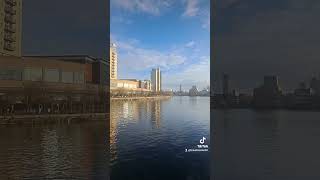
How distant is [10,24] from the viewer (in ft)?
117

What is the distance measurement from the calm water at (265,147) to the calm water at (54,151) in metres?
5.50

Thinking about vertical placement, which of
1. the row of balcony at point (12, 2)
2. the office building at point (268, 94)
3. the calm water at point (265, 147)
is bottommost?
the calm water at point (265, 147)

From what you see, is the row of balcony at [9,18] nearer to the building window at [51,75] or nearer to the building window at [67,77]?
the building window at [51,75]

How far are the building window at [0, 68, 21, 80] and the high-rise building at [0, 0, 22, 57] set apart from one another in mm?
4602

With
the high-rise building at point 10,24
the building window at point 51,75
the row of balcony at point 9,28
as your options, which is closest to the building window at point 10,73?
the building window at point 51,75

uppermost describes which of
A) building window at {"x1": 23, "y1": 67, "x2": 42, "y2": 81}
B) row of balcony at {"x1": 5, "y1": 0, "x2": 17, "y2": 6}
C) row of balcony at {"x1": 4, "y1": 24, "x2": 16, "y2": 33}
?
row of balcony at {"x1": 5, "y1": 0, "x2": 17, "y2": 6}

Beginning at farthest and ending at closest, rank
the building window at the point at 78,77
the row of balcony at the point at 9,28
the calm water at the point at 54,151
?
the row of balcony at the point at 9,28 → the building window at the point at 78,77 → the calm water at the point at 54,151

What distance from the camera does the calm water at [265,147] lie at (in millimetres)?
19009

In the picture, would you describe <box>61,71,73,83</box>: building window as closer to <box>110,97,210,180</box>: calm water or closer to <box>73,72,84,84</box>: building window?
<box>73,72,84,84</box>: building window

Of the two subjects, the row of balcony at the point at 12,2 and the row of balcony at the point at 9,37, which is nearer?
the row of balcony at the point at 12,2

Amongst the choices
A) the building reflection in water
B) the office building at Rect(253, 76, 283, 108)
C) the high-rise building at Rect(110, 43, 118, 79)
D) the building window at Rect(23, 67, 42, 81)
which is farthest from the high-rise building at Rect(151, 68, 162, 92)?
the office building at Rect(253, 76, 283, 108)

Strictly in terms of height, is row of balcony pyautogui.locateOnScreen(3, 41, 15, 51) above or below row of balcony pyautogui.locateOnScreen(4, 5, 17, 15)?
below

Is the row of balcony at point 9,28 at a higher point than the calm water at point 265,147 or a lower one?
higher

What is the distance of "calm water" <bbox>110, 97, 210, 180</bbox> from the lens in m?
16.8
